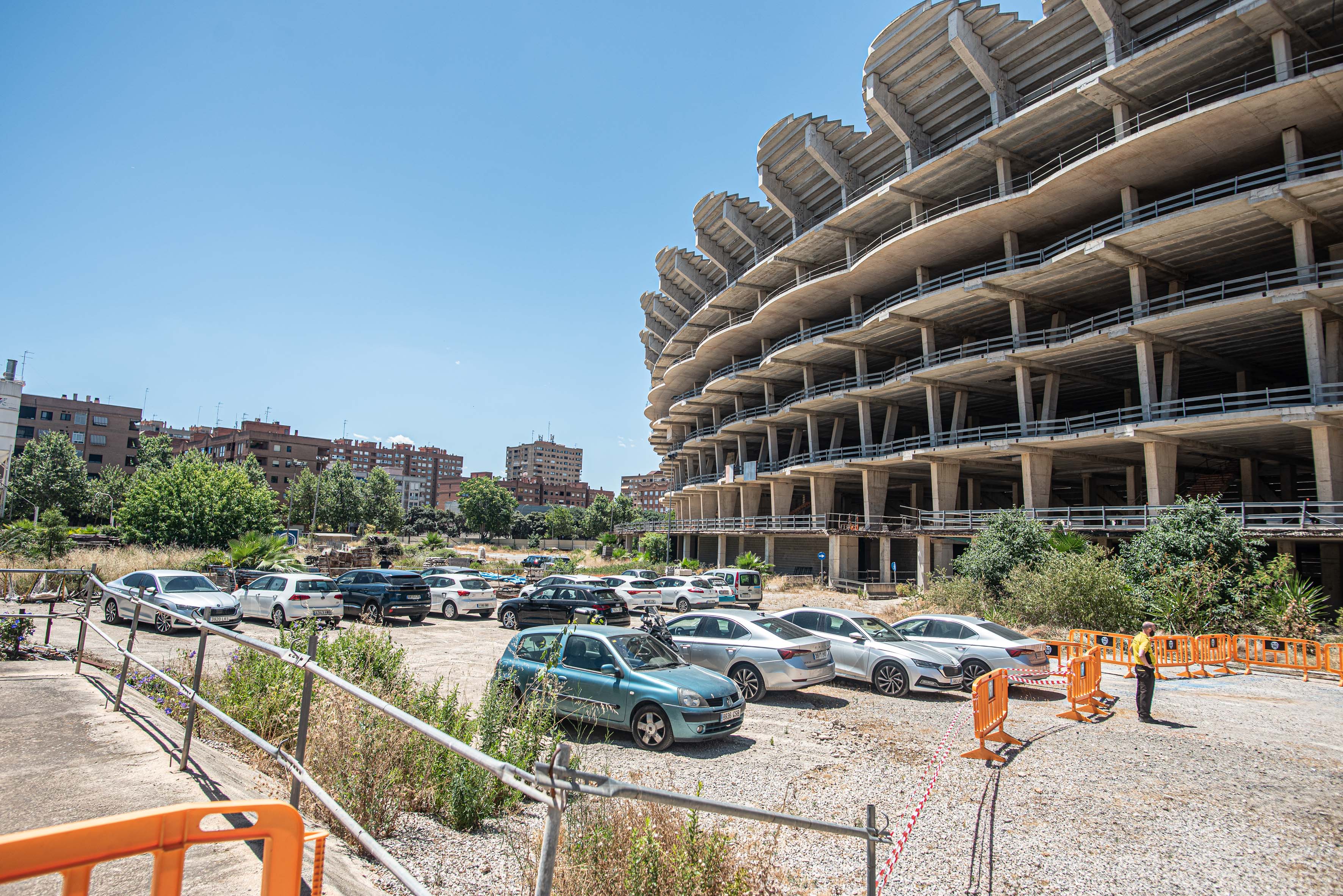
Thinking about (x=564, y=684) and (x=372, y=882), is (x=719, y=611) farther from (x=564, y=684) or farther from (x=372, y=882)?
(x=372, y=882)

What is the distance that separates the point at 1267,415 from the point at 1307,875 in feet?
79.7

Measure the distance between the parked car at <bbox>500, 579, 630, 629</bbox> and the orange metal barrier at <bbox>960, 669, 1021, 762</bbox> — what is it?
451 inches

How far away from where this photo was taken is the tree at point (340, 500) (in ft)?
274

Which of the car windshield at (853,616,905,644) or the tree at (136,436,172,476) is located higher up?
the tree at (136,436,172,476)

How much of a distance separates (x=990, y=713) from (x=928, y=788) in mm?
1986

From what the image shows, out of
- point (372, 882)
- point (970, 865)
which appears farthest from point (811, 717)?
point (372, 882)

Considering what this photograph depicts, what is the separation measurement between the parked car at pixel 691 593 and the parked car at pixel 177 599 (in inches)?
620

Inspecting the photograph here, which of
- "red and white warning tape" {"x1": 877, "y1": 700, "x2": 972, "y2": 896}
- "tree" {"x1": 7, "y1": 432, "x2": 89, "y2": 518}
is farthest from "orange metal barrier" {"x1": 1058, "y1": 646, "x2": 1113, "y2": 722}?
"tree" {"x1": 7, "y1": 432, "x2": 89, "y2": 518}

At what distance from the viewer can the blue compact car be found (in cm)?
865

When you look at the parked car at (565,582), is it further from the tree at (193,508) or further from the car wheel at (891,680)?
the tree at (193,508)

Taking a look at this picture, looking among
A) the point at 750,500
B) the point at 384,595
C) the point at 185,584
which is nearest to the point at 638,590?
the point at 384,595

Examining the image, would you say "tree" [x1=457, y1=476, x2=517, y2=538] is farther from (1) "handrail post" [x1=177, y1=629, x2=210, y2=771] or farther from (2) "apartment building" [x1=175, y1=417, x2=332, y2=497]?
(1) "handrail post" [x1=177, y1=629, x2=210, y2=771]

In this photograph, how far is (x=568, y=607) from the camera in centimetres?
1994

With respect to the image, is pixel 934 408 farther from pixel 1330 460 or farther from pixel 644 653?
pixel 644 653
